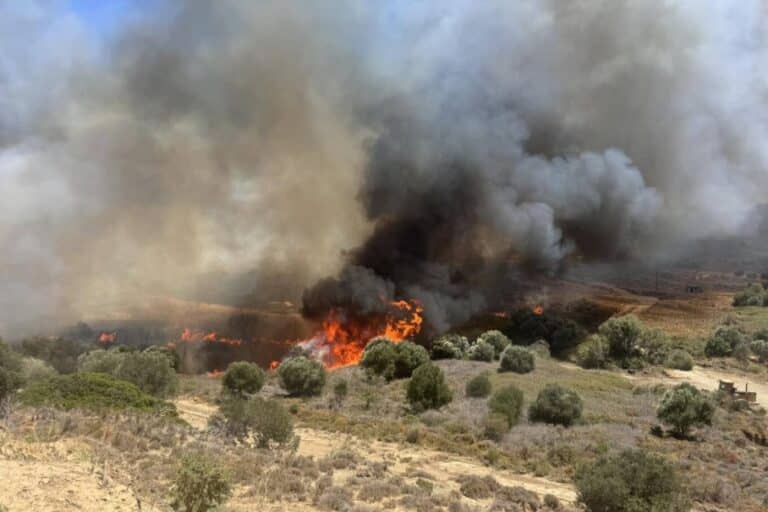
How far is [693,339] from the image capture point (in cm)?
6378

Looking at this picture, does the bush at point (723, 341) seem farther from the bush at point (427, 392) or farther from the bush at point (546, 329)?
the bush at point (427, 392)

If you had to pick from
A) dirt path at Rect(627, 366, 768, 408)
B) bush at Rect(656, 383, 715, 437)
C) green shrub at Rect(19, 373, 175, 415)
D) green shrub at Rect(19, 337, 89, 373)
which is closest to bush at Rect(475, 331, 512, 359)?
dirt path at Rect(627, 366, 768, 408)

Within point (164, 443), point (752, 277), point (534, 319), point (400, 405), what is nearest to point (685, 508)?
point (164, 443)

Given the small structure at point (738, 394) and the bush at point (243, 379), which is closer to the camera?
the bush at point (243, 379)

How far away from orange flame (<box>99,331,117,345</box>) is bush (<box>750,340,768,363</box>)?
208 feet

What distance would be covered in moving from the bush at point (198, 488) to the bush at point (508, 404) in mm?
18539

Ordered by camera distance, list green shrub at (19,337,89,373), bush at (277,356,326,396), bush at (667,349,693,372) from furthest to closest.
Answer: bush at (667,349,693,372) → green shrub at (19,337,89,373) → bush at (277,356,326,396)

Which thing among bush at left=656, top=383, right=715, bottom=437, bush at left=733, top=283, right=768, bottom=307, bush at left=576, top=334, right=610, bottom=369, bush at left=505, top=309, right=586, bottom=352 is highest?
bush at left=733, top=283, right=768, bottom=307

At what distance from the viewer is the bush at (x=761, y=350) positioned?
2180 inches

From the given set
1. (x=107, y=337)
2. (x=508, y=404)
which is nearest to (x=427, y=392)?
(x=508, y=404)

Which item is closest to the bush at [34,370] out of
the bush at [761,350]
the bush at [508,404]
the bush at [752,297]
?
the bush at [508,404]

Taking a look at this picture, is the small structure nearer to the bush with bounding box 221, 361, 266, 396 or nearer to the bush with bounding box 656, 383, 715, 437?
the bush with bounding box 656, 383, 715, 437

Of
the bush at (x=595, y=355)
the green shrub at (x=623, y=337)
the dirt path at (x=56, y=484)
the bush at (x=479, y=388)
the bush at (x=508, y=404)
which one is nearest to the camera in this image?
the dirt path at (x=56, y=484)

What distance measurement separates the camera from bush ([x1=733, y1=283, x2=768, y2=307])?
72.4m
